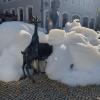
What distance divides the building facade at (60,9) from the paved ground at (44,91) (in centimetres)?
1596

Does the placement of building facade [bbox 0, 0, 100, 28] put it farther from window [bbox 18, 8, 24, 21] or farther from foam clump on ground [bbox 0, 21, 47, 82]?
foam clump on ground [bbox 0, 21, 47, 82]

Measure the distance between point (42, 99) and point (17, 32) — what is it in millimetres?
2138

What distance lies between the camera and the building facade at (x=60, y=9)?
21766mm

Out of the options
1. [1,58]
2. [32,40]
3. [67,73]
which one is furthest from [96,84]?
[1,58]

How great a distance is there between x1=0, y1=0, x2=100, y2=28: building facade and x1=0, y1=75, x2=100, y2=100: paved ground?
16.0 metres

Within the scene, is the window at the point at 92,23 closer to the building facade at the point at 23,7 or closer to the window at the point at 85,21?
the window at the point at 85,21

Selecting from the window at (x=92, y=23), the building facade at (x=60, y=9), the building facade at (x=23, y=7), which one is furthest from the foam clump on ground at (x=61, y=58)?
the window at (x=92, y=23)

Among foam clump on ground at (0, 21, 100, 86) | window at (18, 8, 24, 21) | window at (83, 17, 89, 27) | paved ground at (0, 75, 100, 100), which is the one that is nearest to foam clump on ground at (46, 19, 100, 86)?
foam clump on ground at (0, 21, 100, 86)

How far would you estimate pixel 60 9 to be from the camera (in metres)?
23.8

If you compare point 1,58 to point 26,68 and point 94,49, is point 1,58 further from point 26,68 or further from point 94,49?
point 94,49

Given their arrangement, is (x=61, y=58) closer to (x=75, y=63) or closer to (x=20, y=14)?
(x=75, y=63)

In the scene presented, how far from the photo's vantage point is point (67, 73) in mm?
5176

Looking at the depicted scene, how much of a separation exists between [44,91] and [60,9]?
19724 millimetres

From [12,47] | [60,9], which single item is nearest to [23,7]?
[60,9]
